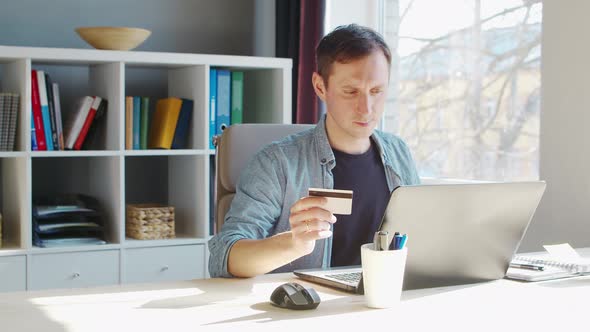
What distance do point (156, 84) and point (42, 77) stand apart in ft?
2.16

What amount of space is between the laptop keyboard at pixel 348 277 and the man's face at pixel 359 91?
17.3 inches

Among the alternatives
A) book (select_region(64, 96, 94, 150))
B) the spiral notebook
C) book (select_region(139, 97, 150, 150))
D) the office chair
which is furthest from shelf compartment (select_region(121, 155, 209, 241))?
the spiral notebook

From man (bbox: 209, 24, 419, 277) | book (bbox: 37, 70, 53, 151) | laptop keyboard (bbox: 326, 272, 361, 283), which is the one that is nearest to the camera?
laptop keyboard (bbox: 326, 272, 361, 283)

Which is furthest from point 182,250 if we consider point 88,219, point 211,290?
point 211,290

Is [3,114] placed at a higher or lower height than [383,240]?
higher

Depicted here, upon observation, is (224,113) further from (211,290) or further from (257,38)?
(211,290)

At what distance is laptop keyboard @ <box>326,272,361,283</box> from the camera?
161cm

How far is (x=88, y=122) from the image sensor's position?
3.23 m

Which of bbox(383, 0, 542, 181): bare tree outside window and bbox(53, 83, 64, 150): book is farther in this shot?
bbox(53, 83, 64, 150): book

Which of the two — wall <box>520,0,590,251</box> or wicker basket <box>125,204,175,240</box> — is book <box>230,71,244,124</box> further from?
wall <box>520,0,590,251</box>

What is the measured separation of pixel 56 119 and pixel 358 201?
155 cm

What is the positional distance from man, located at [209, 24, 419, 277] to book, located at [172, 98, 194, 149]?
1352 millimetres

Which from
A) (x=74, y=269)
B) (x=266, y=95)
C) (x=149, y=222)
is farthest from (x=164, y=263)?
(x=266, y=95)

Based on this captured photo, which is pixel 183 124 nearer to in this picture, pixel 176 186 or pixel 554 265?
pixel 176 186
